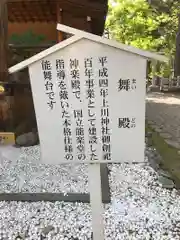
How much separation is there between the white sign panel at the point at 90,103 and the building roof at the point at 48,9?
526cm

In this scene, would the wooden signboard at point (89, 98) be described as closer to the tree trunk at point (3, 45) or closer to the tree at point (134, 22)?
→ the tree trunk at point (3, 45)

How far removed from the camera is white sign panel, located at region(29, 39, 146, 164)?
210 cm

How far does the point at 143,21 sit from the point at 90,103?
616 inches

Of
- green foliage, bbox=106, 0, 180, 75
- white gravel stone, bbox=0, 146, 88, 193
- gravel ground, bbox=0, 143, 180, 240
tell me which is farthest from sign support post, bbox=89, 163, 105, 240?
green foliage, bbox=106, 0, 180, 75

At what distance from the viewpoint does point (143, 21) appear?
16.6m

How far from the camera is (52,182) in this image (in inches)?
159

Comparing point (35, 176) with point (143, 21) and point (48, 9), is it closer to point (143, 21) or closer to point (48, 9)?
point (48, 9)

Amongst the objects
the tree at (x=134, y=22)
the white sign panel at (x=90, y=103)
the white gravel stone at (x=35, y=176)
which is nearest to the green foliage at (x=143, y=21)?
the tree at (x=134, y=22)

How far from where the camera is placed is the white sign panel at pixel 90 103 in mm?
2104

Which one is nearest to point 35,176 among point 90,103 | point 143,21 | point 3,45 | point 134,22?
point 90,103

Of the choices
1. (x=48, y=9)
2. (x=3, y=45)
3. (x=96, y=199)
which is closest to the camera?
(x=96, y=199)

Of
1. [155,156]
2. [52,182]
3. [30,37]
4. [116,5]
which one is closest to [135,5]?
[116,5]

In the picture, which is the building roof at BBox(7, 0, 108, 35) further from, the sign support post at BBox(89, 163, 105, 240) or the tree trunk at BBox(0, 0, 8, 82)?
the sign support post at BBox(89, 163, 105, 240)

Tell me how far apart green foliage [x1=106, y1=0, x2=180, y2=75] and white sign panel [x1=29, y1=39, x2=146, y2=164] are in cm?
1509
